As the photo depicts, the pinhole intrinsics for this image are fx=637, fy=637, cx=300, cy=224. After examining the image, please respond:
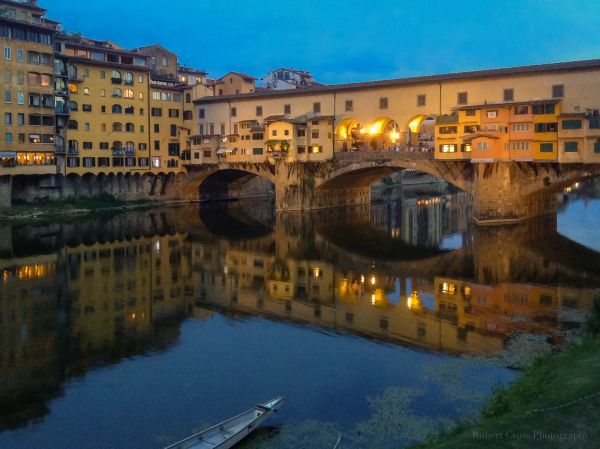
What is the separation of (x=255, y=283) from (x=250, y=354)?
10500 millimetres

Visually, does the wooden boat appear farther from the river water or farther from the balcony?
the balcony

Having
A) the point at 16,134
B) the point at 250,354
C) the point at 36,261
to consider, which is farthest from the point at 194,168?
the point at 250,354

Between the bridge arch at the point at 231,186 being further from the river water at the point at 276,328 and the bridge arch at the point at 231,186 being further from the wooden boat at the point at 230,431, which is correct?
the wooden boat at the point at 230,431

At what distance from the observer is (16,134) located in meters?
50.4

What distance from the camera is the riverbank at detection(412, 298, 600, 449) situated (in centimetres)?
953

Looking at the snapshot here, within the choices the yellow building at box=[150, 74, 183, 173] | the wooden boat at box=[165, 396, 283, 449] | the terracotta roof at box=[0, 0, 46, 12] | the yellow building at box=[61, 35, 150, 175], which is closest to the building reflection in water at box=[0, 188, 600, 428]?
the wooden boat at box=[165, 396, 283, 449]

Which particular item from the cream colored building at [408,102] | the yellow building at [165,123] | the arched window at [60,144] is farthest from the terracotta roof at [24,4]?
the cream colored building at [408,102]

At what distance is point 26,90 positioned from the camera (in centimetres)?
5066

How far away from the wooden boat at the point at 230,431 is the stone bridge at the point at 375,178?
113 feet

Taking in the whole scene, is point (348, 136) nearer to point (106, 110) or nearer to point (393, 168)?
point (393, 168)

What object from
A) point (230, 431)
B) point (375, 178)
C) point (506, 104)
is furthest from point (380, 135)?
point (230, 431)

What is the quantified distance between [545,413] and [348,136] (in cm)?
4641

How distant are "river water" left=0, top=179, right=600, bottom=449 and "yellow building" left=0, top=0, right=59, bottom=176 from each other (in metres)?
10.6

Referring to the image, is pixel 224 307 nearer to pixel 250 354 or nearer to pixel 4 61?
pixel 250 354
